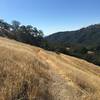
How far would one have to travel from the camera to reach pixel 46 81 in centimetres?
1473

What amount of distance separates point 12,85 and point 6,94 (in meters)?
0.98

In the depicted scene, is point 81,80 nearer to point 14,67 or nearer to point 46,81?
point 46,81

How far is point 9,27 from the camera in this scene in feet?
439

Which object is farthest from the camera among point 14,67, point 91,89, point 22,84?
point 91,89

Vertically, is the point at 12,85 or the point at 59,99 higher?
the point at 12,85

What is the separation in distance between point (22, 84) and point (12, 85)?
935mm

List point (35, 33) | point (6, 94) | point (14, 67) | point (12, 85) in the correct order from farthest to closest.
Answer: point (35, 33) < point (14, 67) < point (12, 85) < point (6, 94)

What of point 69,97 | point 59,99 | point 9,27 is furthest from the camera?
→ point 9,27

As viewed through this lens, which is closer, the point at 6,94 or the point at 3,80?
the point at 6,94

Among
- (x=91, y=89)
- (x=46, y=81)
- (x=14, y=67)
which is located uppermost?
(x=14, y=67)

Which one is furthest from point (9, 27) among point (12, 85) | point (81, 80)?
point (12, 85)

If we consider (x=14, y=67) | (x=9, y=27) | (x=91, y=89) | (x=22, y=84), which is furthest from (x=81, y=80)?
(x=9, y=27)

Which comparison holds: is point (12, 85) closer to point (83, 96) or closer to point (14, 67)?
point (14, 67)

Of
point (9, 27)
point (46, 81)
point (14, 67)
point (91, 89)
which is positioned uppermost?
point (9, 27)
